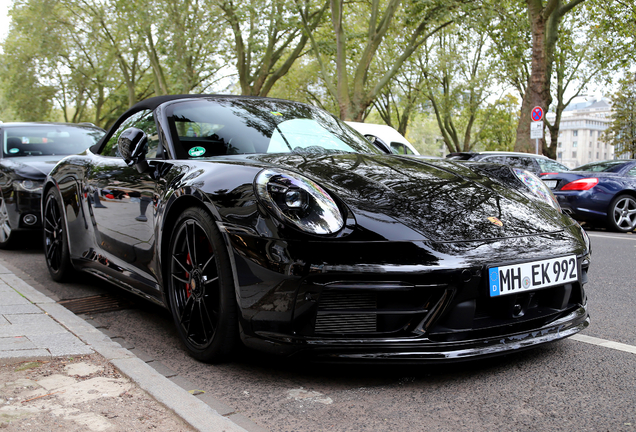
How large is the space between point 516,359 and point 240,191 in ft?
4.89

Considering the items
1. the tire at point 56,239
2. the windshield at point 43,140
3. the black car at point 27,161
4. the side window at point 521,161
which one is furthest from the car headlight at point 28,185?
the side window at point 521,161

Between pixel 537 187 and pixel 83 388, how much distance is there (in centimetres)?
251

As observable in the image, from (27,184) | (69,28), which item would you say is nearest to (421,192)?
(27,184)

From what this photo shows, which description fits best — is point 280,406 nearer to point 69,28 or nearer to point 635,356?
point 635,356

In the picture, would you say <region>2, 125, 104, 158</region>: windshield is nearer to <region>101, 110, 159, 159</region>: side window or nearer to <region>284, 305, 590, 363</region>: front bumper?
<region>101, 110, 159, 159</region>: side window

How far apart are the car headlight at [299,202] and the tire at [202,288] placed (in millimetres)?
316

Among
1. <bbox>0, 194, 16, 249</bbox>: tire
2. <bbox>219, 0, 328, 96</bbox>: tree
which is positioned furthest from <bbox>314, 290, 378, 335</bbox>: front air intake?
<bbox>219, 0, 328, 96</bbox>: tree

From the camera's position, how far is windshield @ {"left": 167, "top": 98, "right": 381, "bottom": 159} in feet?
11.1

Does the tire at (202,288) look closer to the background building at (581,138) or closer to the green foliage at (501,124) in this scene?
the green foliage at (501,124)

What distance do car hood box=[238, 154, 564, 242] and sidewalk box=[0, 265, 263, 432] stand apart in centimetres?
99

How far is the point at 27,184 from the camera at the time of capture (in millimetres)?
6504

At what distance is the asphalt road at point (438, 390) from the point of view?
2.19 m

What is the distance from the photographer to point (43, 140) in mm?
7516

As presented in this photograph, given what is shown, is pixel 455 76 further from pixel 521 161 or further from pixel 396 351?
pixel 396 351
